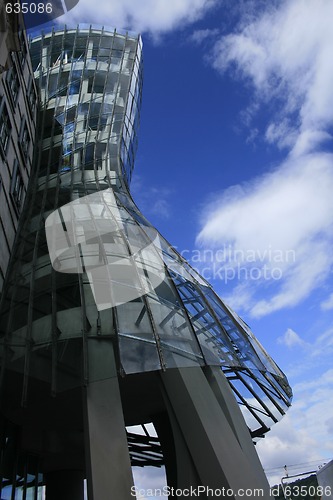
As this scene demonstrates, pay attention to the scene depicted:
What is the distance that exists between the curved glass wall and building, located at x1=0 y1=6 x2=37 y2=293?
1.95ft

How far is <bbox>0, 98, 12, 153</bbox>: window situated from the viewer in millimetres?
15328

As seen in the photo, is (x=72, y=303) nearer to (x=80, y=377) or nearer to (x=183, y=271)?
(x=80, y=377)

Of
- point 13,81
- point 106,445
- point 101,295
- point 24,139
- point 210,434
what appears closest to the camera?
point 106,445

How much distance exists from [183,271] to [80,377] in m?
5.13

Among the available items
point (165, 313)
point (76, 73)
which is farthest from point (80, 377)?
point (76, 73)

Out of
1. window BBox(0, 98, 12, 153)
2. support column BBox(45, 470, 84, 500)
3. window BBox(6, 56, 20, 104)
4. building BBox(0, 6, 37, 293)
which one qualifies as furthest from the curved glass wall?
support column BBox(45, 470, 84, 500)

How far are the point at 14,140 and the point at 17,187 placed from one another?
1667 millimetres

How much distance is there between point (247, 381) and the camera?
1246cm

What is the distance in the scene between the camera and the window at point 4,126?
50.3ft

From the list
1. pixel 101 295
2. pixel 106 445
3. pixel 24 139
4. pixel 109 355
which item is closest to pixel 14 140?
pixel 24 139

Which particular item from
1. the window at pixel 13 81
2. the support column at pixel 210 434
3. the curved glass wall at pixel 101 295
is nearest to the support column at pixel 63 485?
the curved glass wall at pixel 101 295

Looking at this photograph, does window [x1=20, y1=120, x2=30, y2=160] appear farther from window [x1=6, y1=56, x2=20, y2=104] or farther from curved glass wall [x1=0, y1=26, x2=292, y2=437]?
window [x1=6, y1=56, x2=20, y2=104]

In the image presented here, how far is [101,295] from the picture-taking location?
462 inches

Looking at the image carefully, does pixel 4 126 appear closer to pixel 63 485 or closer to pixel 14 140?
pixel 14 140
